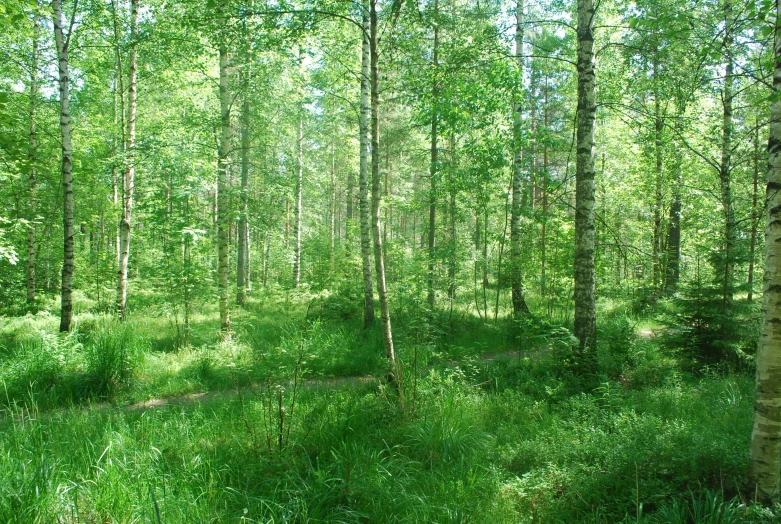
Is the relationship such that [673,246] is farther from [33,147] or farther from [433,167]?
[33,147]

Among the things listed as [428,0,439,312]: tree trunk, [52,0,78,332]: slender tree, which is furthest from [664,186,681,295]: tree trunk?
[52,0,78,332]: slender tree

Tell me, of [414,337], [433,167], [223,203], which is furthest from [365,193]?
[414,337]

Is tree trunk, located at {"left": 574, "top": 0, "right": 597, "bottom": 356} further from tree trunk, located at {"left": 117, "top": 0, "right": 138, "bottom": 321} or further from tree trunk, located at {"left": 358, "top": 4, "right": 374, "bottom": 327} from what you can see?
tree trunk, located at {"left": 117, "top": 0, "right": 138, "bottom": 321}

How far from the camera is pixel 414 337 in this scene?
8242 millimetres

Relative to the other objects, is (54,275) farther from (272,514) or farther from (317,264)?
(272,514)

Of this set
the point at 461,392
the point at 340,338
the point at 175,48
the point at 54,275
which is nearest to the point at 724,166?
the point at 461,392

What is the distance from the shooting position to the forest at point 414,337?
10.3 ft

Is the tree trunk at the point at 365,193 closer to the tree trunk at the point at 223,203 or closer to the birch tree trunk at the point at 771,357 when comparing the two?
the tree trunk at the point at 223,203

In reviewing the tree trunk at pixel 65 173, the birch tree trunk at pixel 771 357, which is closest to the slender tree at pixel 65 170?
the tree trunk at pixel 65 173

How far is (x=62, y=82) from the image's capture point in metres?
8.41

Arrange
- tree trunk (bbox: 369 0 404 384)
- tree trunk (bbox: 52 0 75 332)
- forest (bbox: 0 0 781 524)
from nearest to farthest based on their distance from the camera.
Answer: forest (bbox: 0 0 781 524)
tree trunk (bbox: 369 0 404 384)
tree trunk (bbox: 52 0 75 332)

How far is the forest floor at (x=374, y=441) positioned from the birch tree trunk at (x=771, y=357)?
272 mm

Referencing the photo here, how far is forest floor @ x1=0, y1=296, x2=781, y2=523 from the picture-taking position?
3035mm

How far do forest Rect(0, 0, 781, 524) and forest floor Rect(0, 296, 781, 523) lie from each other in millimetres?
31
